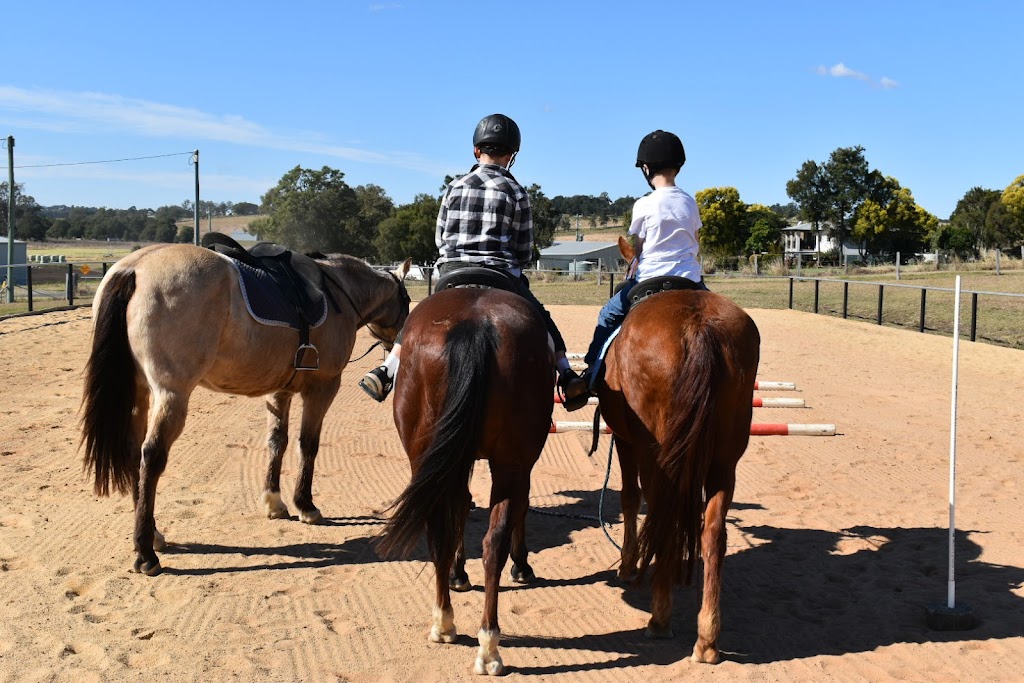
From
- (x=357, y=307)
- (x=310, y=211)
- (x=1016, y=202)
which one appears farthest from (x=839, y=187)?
(x=357, y=307)

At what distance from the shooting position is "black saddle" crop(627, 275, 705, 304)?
5.01m

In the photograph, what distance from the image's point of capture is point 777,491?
7465 millimetres

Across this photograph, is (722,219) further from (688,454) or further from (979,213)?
(688,454)

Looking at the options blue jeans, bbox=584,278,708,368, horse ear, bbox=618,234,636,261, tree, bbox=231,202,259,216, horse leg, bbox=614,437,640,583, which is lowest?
horse leg, bbox=614,437,640,583

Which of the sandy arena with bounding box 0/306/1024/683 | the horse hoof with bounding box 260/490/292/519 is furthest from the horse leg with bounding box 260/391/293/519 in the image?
the sandy arena with bounding box 0/306/1024/683

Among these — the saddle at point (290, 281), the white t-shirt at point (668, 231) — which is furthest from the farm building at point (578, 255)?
the white t-shirt at point (668, 231)

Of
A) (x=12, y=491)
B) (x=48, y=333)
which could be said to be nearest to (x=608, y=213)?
(x=48, y=333)

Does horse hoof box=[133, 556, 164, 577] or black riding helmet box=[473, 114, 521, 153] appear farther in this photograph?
horse hoof box=[133, 556, 164, 577]

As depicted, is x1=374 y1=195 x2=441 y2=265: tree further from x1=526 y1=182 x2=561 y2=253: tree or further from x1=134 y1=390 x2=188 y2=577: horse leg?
x1=134 y1=390 x2=188 y2=577: horse leg

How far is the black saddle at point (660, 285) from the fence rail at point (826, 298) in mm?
10012

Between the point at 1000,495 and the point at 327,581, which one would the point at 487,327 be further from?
the point at 1000,495

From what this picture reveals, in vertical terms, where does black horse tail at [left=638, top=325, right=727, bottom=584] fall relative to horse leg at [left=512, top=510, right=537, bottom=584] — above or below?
above

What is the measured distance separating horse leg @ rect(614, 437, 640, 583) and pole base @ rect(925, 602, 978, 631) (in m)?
1.68

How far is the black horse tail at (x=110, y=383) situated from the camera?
538 centimetres
